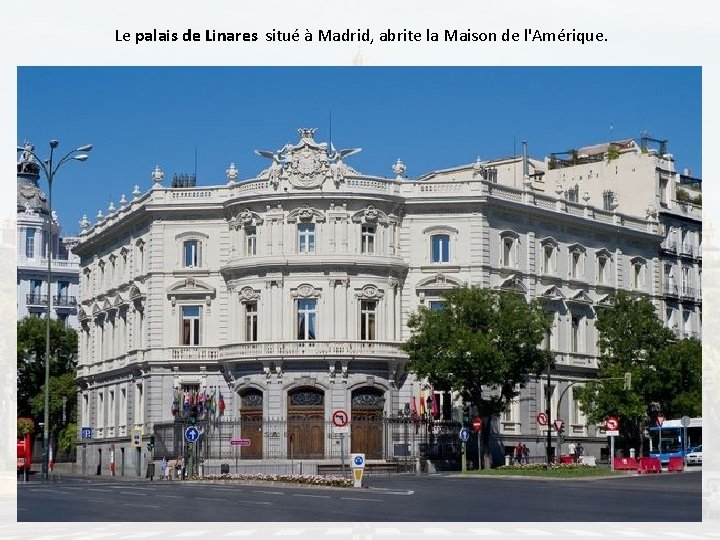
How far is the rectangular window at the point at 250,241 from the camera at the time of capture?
8800 centimetres

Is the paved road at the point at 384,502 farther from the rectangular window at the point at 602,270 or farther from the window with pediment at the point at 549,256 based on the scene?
the rectangular window at the point at 602,270

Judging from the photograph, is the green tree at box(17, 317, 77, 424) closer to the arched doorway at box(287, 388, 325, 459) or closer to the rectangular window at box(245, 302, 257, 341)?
the rectangular window at box(245, 302, 257, 341)

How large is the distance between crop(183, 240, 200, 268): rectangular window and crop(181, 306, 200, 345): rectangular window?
2.42 metres

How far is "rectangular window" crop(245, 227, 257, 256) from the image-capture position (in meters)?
88.0

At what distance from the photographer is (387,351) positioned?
86.1 meters

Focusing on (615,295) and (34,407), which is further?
(34,407)

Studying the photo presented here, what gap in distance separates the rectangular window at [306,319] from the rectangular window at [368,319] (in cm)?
256

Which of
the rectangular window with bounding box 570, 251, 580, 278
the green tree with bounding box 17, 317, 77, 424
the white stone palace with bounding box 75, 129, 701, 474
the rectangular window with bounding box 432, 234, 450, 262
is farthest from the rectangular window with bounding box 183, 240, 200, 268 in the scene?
the green tree with bounding box 17, 317, 77, 424

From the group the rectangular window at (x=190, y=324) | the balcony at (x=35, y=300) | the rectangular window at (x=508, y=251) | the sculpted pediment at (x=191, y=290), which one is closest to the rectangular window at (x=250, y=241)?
the sculpted pediment at (x=191, y=290)

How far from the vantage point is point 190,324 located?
296ft

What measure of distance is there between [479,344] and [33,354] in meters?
43.3
